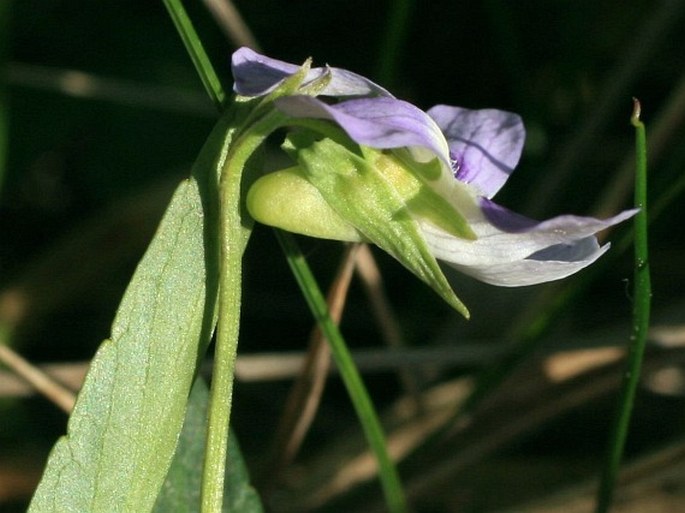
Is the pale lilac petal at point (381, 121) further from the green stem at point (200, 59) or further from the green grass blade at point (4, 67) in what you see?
the green grass blade at point (4, 67)

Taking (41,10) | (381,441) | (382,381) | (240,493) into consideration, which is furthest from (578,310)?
(41,10)

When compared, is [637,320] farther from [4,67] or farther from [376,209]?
[4,67]

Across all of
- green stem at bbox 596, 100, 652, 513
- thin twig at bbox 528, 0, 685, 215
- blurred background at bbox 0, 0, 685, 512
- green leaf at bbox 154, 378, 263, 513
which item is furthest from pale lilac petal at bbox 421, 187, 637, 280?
thin twig at bbox 528, 0, 685, 215

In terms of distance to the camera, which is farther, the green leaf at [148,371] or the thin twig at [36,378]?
the thin twig at [36,378]

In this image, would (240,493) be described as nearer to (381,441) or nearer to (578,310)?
(381,441)

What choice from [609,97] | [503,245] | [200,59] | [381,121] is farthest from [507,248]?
[609,97]

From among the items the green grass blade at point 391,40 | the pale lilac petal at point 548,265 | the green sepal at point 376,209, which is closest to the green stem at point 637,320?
the pale lilac petal at point 548,265
